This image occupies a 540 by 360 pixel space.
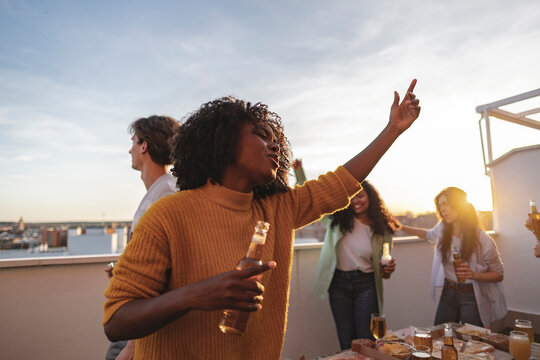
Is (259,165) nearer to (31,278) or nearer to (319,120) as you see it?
(31,278)

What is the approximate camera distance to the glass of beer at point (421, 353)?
1442mm

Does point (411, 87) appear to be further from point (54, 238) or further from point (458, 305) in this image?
point (54, 238)

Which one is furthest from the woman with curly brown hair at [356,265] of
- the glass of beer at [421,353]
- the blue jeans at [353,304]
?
the glass of beer at [421,353]

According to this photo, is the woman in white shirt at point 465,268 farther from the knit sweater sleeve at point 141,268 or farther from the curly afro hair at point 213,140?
the knit sweater sleeve at point 141,268

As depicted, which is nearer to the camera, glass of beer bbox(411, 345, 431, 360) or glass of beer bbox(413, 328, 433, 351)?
→ glass of beer bbox(411, 345, 431, 360)

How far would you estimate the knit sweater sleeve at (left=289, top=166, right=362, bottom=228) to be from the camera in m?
1.18

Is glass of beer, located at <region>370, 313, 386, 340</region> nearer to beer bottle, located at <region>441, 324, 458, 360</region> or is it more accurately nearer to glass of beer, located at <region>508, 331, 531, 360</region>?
beer bottle, located at <region>441, 324, 458, 360</region>

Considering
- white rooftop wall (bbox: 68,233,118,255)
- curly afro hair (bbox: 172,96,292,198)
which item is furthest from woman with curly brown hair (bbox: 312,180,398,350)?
white rooftop wall (bbox: 68,233,118,255)

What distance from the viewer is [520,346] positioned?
1.65 meters

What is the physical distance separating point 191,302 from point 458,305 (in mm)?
2941

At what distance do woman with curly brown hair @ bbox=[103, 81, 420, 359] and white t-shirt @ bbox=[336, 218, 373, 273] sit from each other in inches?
70.6

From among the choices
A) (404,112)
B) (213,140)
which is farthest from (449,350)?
(213,140)

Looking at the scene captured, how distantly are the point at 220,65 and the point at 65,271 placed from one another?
395 centimetres

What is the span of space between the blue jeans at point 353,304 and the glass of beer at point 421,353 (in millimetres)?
1144
